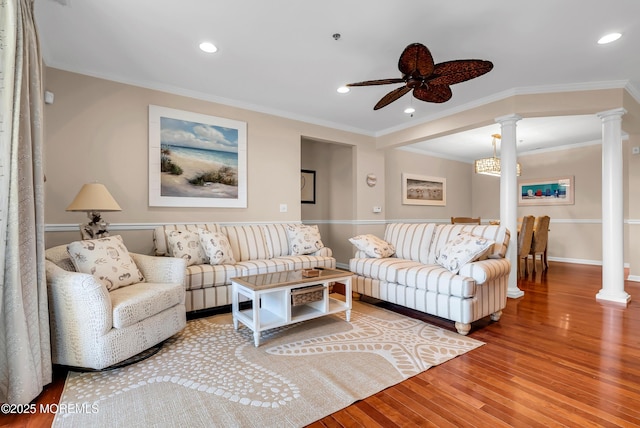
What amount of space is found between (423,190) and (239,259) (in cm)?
492

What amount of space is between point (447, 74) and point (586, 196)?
5924mm

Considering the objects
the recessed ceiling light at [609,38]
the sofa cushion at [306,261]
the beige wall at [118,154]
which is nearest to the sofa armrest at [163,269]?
the beige wall at [118,154]

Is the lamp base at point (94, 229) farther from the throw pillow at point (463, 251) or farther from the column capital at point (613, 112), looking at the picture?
the column capital at point (613, 112)

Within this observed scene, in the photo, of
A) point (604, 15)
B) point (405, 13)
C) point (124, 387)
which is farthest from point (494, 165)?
point (124, 387)

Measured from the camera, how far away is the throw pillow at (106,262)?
2.21 meters

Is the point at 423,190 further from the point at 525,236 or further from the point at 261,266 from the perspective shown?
the point at 261,266

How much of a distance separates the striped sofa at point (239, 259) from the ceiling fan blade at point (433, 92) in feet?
7.06

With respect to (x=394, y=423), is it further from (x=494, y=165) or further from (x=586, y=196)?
(x=586, y=196)

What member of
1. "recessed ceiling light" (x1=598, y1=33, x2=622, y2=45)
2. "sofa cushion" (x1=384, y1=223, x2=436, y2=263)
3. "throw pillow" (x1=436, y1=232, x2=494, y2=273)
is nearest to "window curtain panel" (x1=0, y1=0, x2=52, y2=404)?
"throw pillow" (x1=436, y1=232, x2=494, y2=273)

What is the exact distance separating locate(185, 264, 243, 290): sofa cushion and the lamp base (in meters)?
0.85

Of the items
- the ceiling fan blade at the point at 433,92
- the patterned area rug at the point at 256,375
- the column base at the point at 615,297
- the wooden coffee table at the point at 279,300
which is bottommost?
the patterned area rug at the point at 256,375

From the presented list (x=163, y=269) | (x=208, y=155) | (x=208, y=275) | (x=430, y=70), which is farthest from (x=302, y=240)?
(x=430, y=70)

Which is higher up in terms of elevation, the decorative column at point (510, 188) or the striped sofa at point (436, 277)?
the decorative column at point (510, 188)

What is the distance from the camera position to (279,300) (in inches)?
101
